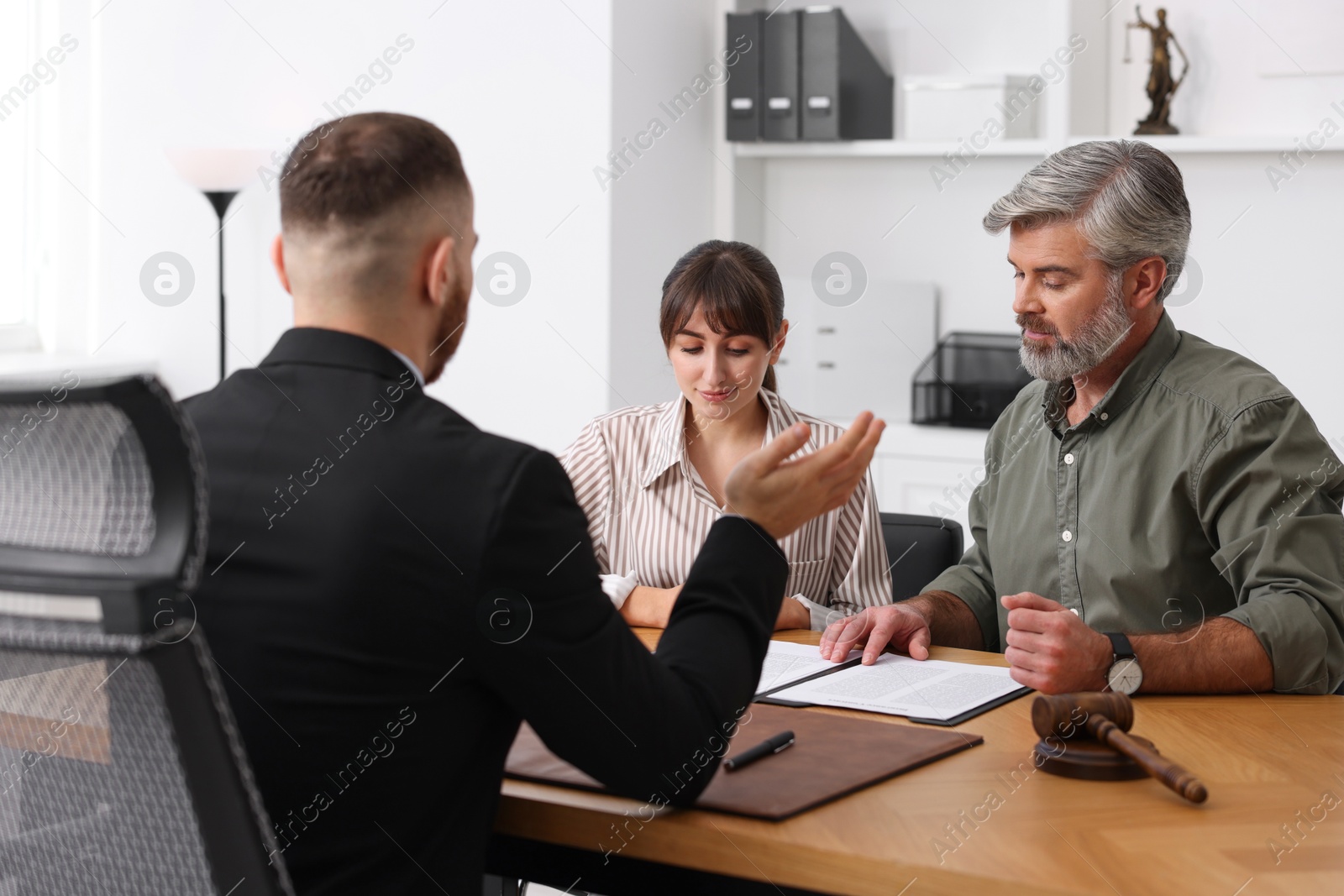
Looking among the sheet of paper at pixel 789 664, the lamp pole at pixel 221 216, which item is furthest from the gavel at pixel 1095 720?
the lamp pole at pixel 221 216

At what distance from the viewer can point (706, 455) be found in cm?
230

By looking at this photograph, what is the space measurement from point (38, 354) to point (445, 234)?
3261mm

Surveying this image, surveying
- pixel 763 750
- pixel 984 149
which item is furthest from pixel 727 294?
pixel 984 149

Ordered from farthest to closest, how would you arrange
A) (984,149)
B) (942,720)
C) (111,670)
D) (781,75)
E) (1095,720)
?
1. (781,75)
2. (984,149)
3. (942,720)
4. (1095,720)
5. (111,670)

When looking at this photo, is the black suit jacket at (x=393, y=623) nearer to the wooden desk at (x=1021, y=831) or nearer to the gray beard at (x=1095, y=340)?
the wooden desk at (x=1021, y=831)

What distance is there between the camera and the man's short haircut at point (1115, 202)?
76.4 inches

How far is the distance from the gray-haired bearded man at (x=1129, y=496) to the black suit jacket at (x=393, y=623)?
0.62 meters

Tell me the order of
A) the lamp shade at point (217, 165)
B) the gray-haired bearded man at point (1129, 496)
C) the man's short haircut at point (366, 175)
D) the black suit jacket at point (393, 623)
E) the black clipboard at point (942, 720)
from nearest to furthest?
the black suit jacket at point (393, 623), the man's short haircut at point (366, 175), the black clipboard at point (942, 720), the gray-haired bearded man at point (1129, 496), the lamp shade at point (217, 165)

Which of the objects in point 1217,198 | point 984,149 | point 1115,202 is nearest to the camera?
point 1115,202

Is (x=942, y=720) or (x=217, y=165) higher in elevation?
(x=217, y=165)

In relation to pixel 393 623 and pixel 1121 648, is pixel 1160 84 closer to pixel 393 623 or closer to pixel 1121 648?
pixel 1121 648

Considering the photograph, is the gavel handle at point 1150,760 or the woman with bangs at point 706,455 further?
the woman with bangs at point 706,455

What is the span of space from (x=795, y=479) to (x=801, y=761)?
0.28m

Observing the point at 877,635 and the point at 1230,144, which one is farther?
the point at 1230,144
